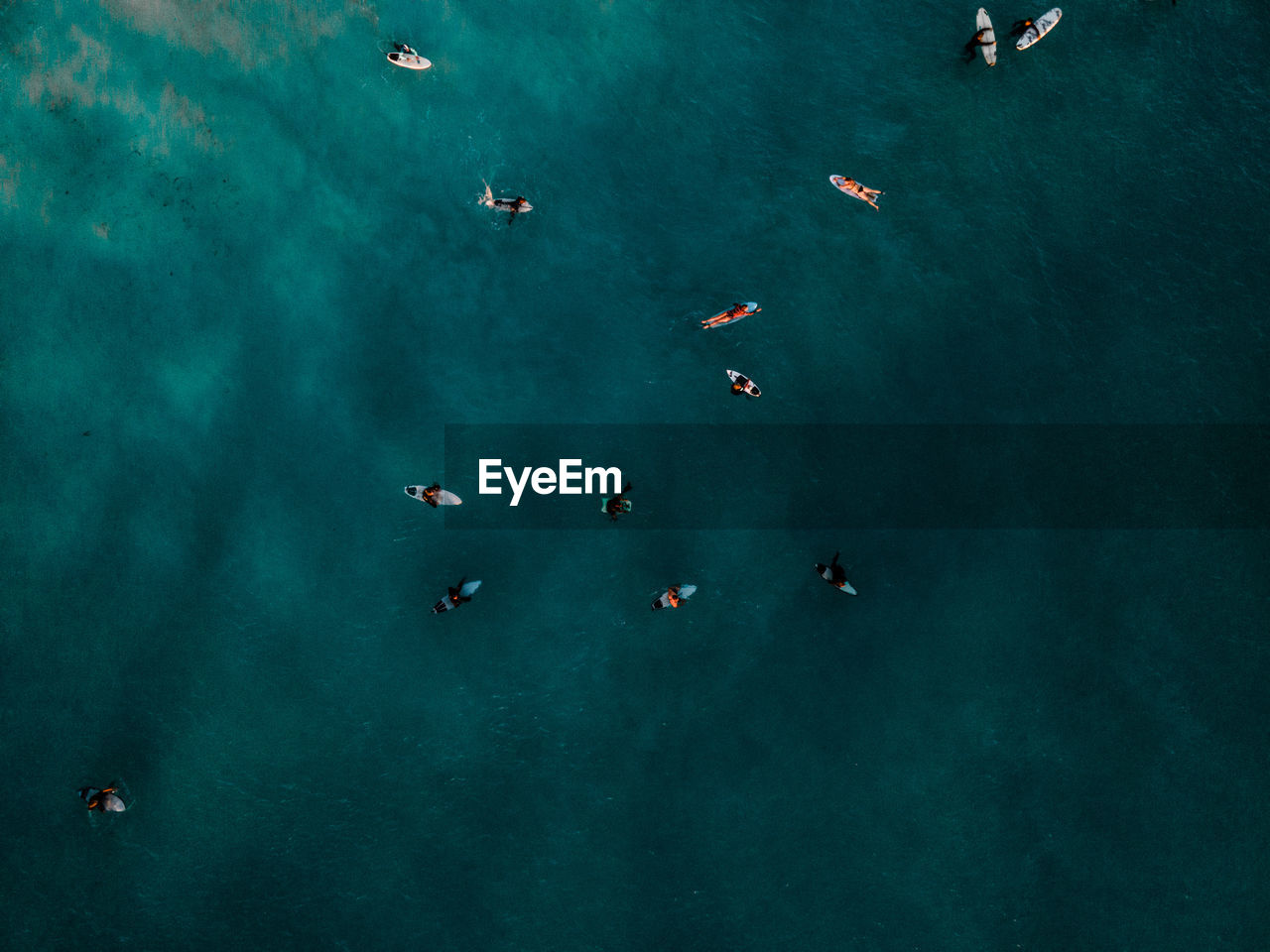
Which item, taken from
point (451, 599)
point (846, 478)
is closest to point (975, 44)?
point (846, 478)

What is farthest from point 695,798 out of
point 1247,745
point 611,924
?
point 1247,745

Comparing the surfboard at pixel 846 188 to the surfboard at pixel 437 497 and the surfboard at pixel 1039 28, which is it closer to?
the surfboard at pixel 1039 28

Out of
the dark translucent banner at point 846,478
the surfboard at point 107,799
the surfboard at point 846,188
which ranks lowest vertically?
the surfboard at point 107,799

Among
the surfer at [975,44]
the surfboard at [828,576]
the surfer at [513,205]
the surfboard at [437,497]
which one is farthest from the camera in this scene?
the surfer at [975,44]

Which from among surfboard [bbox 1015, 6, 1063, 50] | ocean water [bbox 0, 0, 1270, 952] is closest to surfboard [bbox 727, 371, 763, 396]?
ocean water [bbox 0, 0, 1270, 952]

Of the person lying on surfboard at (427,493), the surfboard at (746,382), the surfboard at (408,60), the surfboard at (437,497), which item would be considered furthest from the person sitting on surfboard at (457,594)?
the surfboard at (408,60)

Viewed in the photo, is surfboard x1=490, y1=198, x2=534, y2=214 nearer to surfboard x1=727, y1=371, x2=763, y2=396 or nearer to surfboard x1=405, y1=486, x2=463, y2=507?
surfboard x1=727, y1=371, x2=763, y2=396

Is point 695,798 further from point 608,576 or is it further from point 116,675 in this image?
point 116,675
